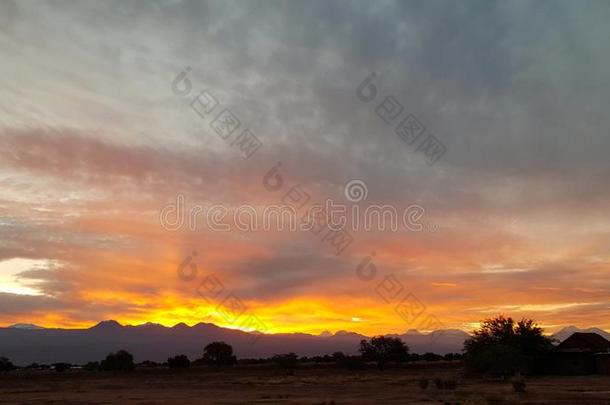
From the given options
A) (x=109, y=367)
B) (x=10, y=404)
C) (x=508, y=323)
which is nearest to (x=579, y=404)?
(x=10, y=404)

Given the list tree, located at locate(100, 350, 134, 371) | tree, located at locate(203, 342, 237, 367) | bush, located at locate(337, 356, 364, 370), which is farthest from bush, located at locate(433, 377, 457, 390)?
tree, located at locate(203, 342, 237, 367)

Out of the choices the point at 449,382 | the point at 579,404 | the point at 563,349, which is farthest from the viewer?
the point at 563,349

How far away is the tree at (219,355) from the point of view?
404 feet

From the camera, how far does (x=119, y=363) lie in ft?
361

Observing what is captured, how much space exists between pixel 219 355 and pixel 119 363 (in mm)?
22788

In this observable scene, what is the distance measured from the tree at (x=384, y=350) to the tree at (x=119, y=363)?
4475 cm

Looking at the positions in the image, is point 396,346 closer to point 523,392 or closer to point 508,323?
point 508,323

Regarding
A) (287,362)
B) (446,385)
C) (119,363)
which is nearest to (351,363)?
(287,362)

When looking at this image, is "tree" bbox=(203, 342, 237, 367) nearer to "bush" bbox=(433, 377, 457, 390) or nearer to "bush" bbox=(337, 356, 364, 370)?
"bush" bbox=(337, 356, 364, 370)

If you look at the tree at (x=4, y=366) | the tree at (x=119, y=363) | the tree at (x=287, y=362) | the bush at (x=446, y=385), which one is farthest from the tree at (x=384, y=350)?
the tree at (x=4, y=366)

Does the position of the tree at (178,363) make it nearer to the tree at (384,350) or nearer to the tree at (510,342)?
the tree at (384,350)

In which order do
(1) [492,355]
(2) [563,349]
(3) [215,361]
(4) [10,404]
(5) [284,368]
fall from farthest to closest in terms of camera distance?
(3) [215,361] → (5) [284,368] → (2) [563,349] → (1) [492,355] → (4) [10,404]

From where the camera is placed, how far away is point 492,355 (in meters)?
55.4

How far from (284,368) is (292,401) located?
56942 mm
